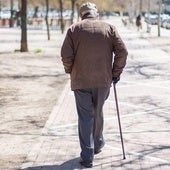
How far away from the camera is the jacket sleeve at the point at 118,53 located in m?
6.32

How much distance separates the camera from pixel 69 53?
20.4 ft

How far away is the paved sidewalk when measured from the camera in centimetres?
661

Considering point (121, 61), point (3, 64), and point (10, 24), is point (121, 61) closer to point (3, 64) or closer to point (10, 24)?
point (3, 64)

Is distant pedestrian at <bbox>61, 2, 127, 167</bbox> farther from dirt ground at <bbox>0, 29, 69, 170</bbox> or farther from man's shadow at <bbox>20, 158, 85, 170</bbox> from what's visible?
dirt ground at <bbox>0, 29, 69, 170</bbox>

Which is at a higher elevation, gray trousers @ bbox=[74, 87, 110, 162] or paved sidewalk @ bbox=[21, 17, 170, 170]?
gray trousers @ bbox=[74, 87, 110, 162]

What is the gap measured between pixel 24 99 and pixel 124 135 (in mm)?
4410

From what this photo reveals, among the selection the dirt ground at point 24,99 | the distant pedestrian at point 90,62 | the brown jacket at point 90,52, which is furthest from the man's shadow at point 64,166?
the brown jacket at point 90,52

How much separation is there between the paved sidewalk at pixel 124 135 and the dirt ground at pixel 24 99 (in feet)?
0.71

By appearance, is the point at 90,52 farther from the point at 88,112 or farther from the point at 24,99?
the point at 24,99

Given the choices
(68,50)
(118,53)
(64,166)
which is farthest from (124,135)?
(68,50)

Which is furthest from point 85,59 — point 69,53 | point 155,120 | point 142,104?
point 142,104

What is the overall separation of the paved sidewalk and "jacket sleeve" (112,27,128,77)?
1.15 m

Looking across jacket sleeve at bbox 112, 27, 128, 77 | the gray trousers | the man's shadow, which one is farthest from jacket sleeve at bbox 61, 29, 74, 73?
the man's shadow

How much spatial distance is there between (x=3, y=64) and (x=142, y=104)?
31.0 ft
